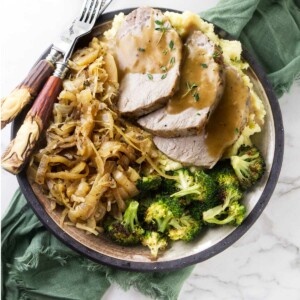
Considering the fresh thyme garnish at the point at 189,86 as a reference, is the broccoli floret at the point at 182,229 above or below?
below

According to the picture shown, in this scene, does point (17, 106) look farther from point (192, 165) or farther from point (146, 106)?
point (192, 165)

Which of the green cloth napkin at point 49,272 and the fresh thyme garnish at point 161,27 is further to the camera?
the green cloth napkin at point 49,272

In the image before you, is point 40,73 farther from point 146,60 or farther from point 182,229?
point 182,229

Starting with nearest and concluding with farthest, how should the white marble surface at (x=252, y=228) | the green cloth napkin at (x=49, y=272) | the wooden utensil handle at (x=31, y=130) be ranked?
the wooden utensil handle at (x=31, y=130) → the green cloth napkin at (x=49, y=272) → the white marble surface at (x=252, y=228)

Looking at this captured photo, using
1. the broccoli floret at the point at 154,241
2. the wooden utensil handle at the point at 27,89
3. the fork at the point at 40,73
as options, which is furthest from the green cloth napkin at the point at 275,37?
the broccoli floret at the point at 154,241

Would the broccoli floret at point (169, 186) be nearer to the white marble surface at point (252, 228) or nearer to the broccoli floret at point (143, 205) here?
the broccoli floret at point (143, 205)

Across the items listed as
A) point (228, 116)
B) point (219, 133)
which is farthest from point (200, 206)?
point (228, 116)
